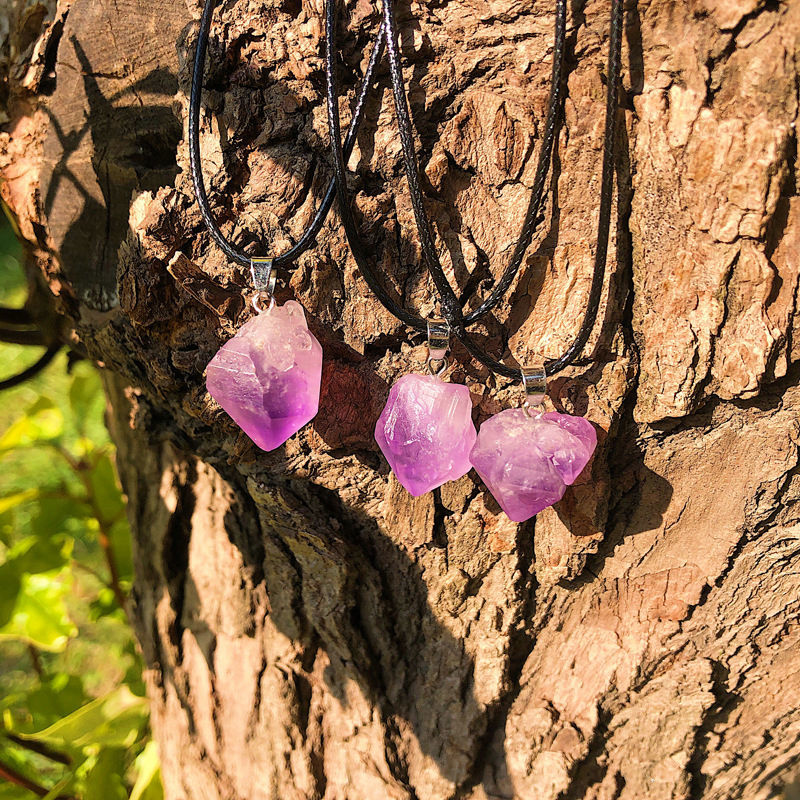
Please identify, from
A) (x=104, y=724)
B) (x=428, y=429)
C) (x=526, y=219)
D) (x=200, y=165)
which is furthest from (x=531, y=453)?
(x=104, y=724)

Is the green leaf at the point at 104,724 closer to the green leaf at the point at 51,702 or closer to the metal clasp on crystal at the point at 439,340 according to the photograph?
the green leaf at the point at 51,702

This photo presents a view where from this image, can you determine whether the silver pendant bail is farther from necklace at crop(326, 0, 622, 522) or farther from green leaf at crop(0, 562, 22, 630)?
green leaf at crop(0, 562, 22, 630)

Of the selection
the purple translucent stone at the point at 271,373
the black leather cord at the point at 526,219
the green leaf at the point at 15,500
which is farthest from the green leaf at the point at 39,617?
the black leather cord at the point at 526,219

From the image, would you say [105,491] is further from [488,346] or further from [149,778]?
[488,346]

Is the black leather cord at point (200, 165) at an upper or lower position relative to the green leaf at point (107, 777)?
upper

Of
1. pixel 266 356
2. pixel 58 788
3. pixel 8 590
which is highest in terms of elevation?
pixel 266 356

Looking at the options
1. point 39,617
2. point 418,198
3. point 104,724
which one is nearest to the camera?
point 418,198

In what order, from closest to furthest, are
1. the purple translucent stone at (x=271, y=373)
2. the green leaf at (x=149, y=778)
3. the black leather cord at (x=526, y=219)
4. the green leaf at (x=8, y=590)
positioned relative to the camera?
the black leather cord at (x=526, y=219), the purple translucent stone at (x=271, y=373), the green leaf at (x=149, y=778), the green leaf at (x=8, y=590)
